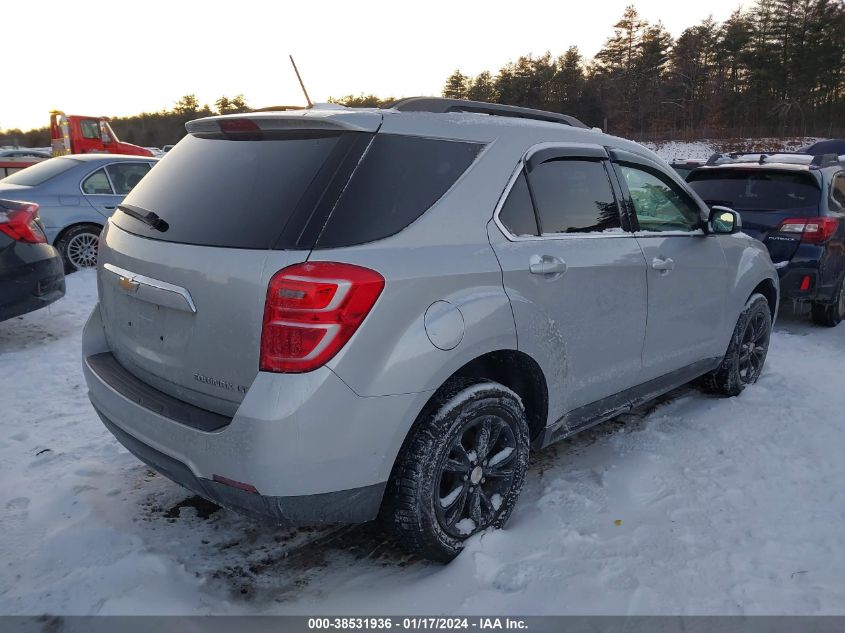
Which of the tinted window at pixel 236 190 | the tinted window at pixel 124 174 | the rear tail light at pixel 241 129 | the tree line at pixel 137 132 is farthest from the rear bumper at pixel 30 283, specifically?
the tree line at pixel 137 132

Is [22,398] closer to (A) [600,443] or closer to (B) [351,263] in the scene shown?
(B) [351,263]

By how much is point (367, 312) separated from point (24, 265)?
174 inches

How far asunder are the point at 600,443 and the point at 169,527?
7.87 feet

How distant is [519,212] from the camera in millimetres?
2949

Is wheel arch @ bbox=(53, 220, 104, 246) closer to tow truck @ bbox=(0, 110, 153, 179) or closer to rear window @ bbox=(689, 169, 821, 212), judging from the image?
rear window @ bbox=(689, 169, 821, 212)

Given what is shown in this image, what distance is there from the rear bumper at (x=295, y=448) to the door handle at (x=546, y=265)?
817 millimetres

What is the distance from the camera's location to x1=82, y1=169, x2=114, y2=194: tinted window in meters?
8.53

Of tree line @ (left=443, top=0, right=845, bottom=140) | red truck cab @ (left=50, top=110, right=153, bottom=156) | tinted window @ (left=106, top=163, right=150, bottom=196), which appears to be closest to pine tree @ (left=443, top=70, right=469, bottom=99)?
tree line @ (left=443, top=0, right=845, bottom=140)

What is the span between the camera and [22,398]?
4.53 m

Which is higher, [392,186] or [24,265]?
[392,186]

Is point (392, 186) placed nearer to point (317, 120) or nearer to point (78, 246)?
point (317, 120)

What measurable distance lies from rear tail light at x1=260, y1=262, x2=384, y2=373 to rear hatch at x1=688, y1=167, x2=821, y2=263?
5561 mm

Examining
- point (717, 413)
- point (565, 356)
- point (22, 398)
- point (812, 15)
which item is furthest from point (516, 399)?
point (812, 15)

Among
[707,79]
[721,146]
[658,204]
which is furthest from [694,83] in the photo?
[658,204]
